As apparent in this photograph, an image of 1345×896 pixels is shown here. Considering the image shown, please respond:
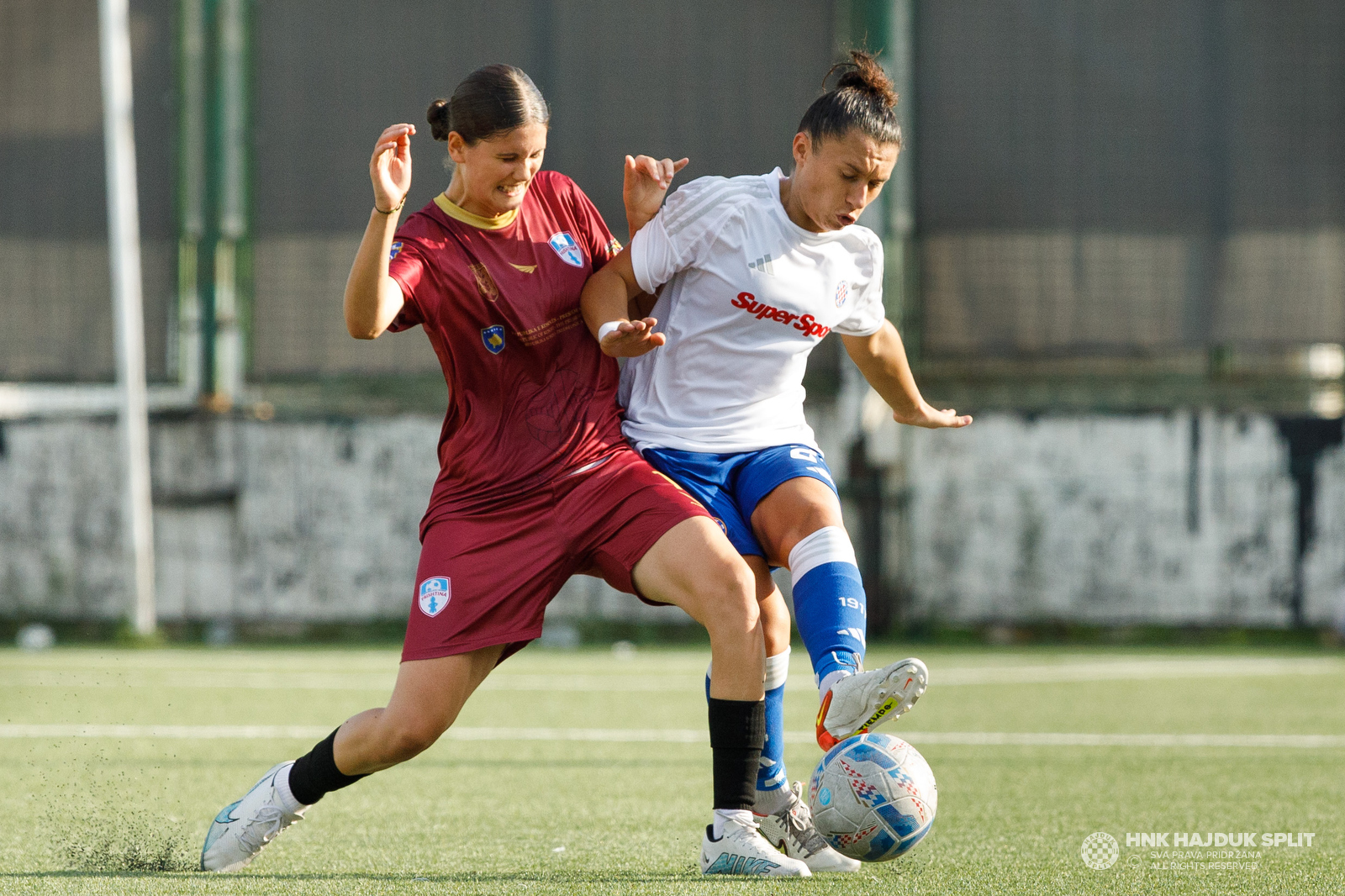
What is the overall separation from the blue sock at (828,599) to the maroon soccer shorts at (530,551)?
0.24 meters

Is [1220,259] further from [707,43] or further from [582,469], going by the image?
[582,469]

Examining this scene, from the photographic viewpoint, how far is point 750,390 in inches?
133

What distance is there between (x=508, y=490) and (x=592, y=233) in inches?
25.9

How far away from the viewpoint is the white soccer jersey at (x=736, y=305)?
3.29m

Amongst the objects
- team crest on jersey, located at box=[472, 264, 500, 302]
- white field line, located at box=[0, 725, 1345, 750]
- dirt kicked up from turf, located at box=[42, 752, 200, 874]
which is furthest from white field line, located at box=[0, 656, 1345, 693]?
team crest on jersey, located at box=[472, 264, 500, 302]

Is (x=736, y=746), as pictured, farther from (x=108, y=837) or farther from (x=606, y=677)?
(x=606, y=677)

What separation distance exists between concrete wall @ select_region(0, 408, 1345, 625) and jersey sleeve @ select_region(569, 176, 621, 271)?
5.97 metres

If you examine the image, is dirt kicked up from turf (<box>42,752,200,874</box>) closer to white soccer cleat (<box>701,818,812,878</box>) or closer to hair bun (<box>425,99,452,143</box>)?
white soccer cleat (<box>701,818,812,878</box>)

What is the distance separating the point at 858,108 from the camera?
123 inches

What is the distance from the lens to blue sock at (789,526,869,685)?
3037 mm

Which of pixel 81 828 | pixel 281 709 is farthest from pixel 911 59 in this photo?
pixel 81 828

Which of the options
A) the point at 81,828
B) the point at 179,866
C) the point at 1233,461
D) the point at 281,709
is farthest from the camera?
the point at 1233,461

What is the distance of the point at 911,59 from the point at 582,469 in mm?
7072

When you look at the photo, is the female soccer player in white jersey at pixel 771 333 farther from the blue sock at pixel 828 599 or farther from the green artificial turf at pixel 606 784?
the green artificial turf at pixel 606 784
